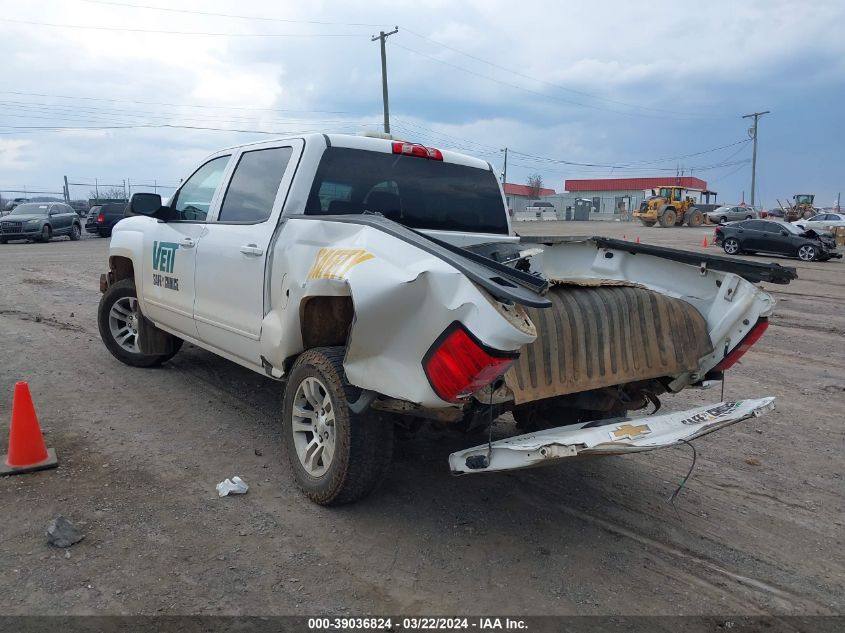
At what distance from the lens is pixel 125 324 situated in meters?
6.68

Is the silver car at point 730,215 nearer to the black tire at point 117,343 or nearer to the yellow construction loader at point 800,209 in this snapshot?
the yellow construction loader at point 800,209

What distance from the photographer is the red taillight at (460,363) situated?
2758mm

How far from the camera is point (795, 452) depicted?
4.88 m

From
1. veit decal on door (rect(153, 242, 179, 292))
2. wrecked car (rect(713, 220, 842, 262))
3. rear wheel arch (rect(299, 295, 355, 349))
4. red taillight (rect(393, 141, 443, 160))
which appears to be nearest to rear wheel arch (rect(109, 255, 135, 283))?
veit decal on door (rect(153, 242, 179, 292))

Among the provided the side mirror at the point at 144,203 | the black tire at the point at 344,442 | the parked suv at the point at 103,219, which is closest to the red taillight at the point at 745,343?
the black tire at the point at 344,442

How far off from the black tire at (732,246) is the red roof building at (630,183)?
2245 inches

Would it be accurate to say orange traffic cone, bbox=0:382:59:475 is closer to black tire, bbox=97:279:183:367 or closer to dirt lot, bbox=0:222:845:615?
dirt lot, bbox=0:222:845:615

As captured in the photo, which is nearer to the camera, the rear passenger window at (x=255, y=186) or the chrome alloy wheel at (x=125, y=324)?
the rear passenger window at (x=255, y=186)

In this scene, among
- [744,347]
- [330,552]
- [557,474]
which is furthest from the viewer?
[557,474]

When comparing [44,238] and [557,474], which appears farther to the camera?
[44,238]

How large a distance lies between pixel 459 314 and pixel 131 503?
7.51ft

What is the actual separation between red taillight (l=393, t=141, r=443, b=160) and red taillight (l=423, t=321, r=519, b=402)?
6.88ft

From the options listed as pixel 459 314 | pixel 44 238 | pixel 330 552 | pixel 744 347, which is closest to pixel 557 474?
pixel 744 347

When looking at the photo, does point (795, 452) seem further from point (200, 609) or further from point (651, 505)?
point (200, 609)
